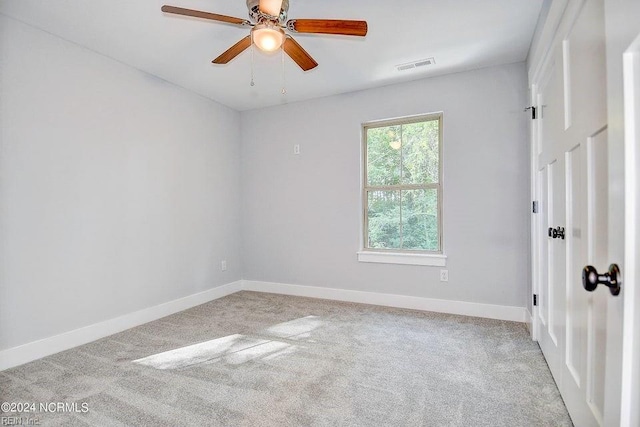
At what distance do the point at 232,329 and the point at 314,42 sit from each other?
2.70 metres

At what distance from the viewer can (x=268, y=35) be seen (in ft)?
5.99

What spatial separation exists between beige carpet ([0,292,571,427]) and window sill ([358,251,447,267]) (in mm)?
613

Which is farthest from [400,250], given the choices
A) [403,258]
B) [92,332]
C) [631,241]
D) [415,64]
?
[92,332]

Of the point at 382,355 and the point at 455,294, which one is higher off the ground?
the point at 455,294

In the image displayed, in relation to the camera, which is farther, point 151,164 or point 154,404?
point 151,164

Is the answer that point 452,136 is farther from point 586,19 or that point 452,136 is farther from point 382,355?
point 382,355

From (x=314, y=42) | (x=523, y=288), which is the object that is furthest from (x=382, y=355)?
(x=314, y=42)

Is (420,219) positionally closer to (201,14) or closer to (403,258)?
(403,258)

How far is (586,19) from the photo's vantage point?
4.50 feet

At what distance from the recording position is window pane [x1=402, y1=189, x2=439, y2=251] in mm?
3484

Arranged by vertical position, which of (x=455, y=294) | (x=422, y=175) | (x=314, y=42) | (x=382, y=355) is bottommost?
(x=382, y=355)

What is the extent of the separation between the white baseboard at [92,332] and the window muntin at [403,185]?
86.7 inches

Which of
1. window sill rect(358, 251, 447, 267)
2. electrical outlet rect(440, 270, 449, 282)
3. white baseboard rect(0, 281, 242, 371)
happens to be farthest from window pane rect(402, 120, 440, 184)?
white baseboard rect(0, 281, 242, 371)

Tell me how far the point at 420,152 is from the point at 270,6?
7.77 ft
